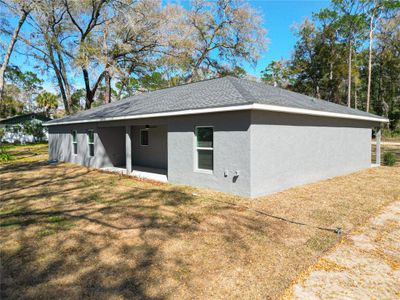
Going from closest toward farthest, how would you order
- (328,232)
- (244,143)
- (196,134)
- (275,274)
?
(275,274) → (328,232) → (244,143) → (196,134)

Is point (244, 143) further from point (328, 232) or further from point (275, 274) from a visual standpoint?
point (275, 274)

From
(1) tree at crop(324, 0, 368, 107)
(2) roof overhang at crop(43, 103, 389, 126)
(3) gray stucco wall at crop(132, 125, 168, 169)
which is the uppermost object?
(1) tree at crop(324, 0, 368, 107)

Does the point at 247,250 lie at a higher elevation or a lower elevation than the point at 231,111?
lower

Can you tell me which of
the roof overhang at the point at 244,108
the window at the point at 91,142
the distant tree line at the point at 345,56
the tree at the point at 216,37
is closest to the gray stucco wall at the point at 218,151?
the roof overhang at the point at 244,108

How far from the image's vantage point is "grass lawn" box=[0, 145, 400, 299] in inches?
125

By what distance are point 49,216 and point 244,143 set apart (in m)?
5.08

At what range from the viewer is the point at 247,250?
4.06 metres

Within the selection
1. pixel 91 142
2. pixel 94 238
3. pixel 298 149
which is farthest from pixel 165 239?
pixel 91 142

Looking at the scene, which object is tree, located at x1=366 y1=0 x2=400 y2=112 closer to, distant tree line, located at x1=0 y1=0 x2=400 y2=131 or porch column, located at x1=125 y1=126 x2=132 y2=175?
distant tree line, located at x1=0 y1=0 x2=400 y2=131

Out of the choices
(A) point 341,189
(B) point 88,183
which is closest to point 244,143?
(A) point 341,189

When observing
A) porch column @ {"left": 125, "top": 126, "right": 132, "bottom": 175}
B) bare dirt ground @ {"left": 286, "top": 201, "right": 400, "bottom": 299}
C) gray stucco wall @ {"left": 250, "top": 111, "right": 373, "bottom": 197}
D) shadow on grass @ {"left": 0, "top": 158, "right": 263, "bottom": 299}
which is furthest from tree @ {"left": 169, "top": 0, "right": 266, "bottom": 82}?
bare dirt ground @ {"left": 286, "top": 201, "right": 400, "bottom": 299}

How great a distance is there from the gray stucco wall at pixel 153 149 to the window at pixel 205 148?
13.6 feet

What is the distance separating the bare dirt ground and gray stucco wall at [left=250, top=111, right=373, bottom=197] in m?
3.02

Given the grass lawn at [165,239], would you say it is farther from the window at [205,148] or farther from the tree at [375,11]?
the tree at [375,11]
